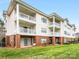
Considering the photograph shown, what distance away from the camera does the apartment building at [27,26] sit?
29.3 metres

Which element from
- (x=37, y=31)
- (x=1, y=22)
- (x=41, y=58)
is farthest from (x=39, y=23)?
(x=1, y=22)

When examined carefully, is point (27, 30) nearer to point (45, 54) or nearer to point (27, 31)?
point (27, 31)

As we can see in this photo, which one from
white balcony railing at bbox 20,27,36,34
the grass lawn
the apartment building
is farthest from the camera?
white balcony railing at bbox 20,27,36,34

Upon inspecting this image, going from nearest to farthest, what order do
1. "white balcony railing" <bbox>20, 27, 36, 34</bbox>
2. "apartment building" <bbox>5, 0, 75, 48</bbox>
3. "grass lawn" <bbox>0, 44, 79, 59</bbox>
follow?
"grass lawn" <bbox>0, 44, 79, 59</bbox> → "apartment building" <bbox>5, 0, 75, 48</bbox> → "white balcony railing" <bbox>20, 27, 36, 34</bbox>

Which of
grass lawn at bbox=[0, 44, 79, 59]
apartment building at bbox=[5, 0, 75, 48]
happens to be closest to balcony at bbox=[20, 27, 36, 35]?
apartment building at bbox=[5, 0, 75, 48]

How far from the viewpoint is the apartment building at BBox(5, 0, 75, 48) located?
29.3 meters

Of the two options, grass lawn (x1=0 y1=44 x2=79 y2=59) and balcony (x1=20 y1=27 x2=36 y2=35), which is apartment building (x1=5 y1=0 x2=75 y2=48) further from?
Answer: grass lawn (x1=0 y1=44 x2=79 y2=59)

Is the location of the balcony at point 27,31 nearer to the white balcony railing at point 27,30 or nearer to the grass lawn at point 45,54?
the white balcony railing at point 27,30

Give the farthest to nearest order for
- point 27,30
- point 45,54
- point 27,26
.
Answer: point 27,26
point 27,30
point 45,54

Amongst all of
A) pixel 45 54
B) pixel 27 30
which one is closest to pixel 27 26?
pixel 27 30

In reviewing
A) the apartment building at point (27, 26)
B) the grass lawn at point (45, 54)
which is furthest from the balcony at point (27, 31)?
the grass lawn at point (45, 54)

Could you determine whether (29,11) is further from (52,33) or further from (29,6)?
(52,33)

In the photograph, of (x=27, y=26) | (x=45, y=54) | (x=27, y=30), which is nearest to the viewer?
(x=45, y=54)

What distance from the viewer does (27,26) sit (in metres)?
34.0
